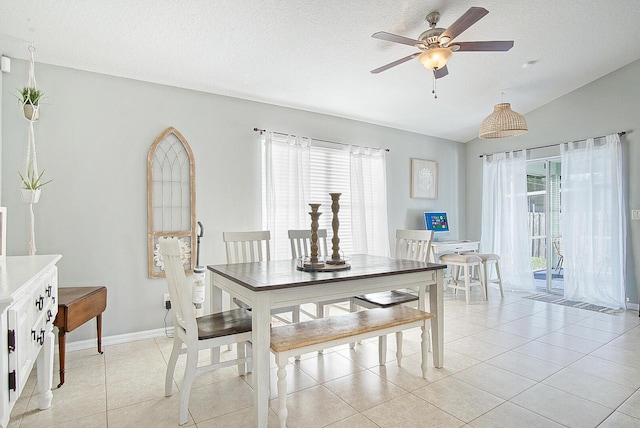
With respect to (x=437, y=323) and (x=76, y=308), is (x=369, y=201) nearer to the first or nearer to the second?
(x=437, y=323)

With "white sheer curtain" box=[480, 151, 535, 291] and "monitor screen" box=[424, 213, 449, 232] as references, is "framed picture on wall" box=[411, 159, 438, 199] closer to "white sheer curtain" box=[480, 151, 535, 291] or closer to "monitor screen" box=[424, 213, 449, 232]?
"monitor screen" box=[424, 213, 449, 232]

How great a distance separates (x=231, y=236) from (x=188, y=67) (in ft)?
5.12

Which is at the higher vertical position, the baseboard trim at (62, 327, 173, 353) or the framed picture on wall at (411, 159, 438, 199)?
the framed picture on wall at (411, 159, 438, 199)

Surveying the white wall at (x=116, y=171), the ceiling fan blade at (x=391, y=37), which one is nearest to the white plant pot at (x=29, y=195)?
the white wall at (x=116, y=171)

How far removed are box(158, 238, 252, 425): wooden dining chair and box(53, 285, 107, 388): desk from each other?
80 centimetres

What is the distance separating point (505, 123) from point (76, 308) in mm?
4159

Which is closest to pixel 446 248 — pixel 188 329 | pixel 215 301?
pixel 215 301

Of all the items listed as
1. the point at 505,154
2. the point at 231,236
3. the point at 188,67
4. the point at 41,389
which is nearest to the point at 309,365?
the point at 231,236

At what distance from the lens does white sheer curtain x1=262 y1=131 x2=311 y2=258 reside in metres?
3.93

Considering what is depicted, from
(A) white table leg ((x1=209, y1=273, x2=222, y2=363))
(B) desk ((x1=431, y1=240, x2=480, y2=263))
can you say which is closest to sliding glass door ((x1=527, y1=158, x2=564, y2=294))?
(B) desk ((x1=431, y1=240, x2=480, y2=263))

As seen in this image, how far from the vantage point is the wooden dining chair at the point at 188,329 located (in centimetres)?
189

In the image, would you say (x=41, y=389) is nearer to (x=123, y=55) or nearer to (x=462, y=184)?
(x=123, y=55)

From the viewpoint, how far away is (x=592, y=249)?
4398mm

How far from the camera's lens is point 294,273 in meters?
2.28
